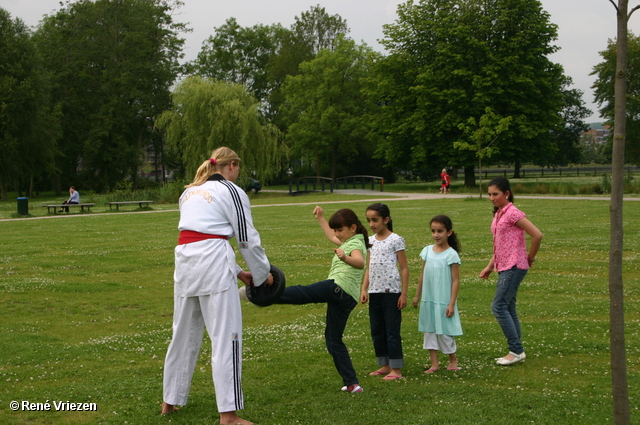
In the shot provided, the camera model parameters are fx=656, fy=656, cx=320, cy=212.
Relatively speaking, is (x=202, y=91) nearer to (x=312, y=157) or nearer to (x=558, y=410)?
(x=312, y=157)

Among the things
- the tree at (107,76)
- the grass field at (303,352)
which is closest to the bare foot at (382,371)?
the grass field at (303,352)

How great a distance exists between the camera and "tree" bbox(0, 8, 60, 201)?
5075 centimetres

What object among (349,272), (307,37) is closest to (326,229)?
(349,272)

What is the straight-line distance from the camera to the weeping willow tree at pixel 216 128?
4653cm

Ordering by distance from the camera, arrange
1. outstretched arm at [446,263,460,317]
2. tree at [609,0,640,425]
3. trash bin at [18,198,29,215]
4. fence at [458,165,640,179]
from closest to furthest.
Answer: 1. tree at [609,0,640,425]
2. outstretched arm at [446,263,460,317]
3. trash bin at [18,198,29,215]
4. fence at [458,165,640,179]

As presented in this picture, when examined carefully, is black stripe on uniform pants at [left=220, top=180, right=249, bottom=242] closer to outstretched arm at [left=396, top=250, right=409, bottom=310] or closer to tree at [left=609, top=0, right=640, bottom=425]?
outstretched arm at [left=396, top=250, right=409, bottom=310]

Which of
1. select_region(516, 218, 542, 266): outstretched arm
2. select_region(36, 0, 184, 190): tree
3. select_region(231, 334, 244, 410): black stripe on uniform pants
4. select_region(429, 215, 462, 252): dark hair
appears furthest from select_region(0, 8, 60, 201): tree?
select_region(231, 334, 244, 410): black stripe on uniform pants

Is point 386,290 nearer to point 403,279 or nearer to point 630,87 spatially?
point 403,279

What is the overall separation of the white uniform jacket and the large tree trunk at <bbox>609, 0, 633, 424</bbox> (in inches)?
97.0

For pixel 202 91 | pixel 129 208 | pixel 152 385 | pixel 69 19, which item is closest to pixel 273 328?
pixel 152 385

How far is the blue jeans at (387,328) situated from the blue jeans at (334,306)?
0.49 metres

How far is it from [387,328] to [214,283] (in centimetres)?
199

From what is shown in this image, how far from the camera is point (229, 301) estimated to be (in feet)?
15.8

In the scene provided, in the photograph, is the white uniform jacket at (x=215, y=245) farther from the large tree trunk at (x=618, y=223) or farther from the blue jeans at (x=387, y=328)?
the large tree trunk at (x=618, y=223)
